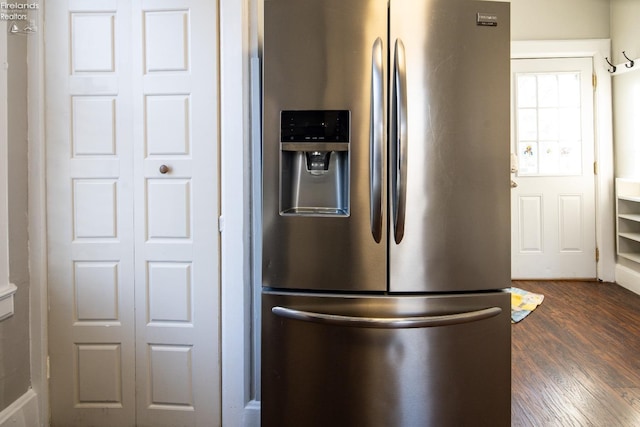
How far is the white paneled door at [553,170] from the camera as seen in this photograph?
4039mm

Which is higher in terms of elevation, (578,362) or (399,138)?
(399,138)

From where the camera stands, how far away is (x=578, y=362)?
7.61ft

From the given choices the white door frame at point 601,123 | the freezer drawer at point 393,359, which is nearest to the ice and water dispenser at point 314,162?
the freezer drawer at point 393,359

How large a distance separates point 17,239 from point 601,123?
4.71 meters

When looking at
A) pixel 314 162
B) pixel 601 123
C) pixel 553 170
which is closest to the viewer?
pixel 314 162

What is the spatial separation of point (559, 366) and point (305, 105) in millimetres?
2103

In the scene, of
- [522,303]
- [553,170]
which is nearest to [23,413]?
[522,303]

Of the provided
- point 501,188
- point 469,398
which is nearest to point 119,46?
point 501,188

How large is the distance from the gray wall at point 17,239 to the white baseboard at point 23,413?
0.02m

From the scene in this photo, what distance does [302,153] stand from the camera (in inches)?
53.9

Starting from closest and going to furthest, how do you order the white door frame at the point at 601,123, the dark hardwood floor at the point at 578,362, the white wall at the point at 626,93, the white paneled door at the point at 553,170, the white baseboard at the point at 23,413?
1. the white baseboard at the point at 23,413
2. the dark hardwood floor at the point at 578,362
3. the white wall at the point at 626,93
4. the white door frame at the point at 601,123
5. the white paneled door at the point at 553,170

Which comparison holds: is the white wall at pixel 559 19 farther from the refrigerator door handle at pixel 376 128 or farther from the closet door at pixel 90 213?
the closet door at pixel 90 213
